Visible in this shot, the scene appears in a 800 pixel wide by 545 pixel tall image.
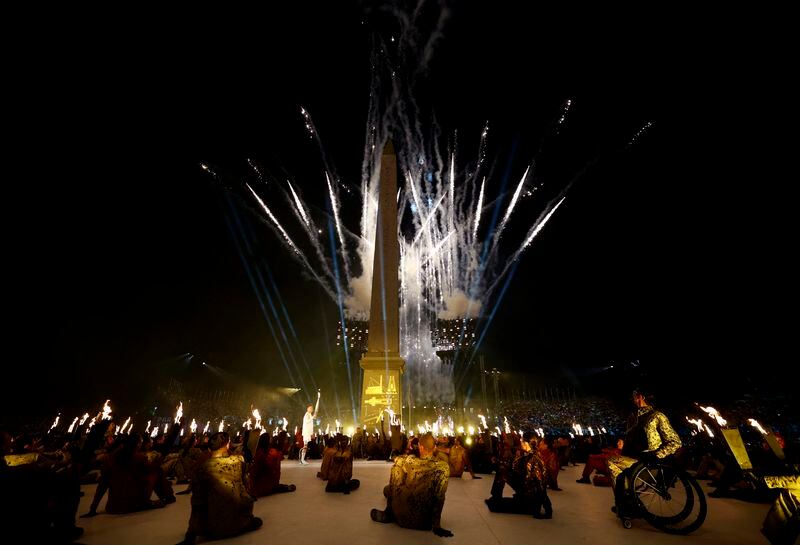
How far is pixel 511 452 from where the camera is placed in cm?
648

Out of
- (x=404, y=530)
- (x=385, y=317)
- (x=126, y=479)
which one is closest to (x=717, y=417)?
(x=404, y=530)

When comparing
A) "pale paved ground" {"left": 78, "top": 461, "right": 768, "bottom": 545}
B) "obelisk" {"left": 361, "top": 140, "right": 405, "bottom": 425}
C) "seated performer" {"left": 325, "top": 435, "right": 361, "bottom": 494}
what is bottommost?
"pale paved ground" {"left": 78, "top": 461, "right": 768, "bottom": 545}

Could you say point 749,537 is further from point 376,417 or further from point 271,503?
point 376,417

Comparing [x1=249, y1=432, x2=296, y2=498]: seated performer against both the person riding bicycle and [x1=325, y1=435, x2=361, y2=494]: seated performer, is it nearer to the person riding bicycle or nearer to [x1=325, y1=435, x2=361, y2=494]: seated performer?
[x1=325, y1=435, x2=361, y2=494]: seated performer

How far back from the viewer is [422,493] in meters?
4.91

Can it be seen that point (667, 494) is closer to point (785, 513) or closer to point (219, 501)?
point (785, 513)

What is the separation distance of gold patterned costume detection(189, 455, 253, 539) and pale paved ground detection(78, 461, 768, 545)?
17 cm

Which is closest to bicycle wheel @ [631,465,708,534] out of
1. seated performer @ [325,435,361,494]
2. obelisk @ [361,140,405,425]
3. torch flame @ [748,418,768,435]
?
torch flame @ [748,418,768,435]

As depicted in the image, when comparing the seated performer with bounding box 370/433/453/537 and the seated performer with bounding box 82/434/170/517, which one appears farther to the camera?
the seated performer with bounding box 82/434/170/517

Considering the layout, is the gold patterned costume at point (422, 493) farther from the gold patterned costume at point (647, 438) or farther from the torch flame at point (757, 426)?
the torch flame at point (757, 426)

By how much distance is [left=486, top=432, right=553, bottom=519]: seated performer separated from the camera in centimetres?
598

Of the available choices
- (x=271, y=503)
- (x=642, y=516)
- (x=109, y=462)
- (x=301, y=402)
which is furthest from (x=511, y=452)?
(x=301, y=402)

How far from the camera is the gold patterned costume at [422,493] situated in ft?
16.0

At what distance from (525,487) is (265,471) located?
523 cm
